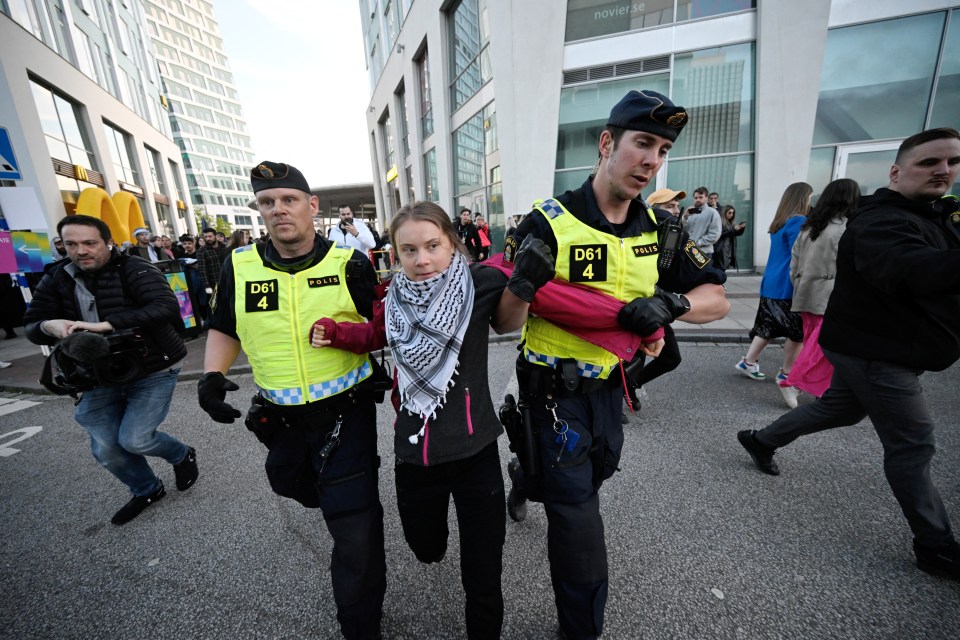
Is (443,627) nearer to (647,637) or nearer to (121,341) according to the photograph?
(647,637)

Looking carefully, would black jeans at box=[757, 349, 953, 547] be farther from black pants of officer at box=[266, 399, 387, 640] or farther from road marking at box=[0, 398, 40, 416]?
road marking at box=[0, 398, 40, 416]

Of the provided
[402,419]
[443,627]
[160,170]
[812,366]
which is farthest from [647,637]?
[160,170]

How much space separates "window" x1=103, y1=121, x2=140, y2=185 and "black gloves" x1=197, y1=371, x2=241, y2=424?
78.8 feet

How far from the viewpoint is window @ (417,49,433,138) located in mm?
16734

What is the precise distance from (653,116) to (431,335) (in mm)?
1160

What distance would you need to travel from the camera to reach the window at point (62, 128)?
13266mm

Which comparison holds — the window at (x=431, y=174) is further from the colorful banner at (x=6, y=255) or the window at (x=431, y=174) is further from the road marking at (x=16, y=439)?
the road marking at (x=16, y=439)

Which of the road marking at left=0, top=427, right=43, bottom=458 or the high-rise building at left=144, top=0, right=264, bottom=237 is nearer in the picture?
the road marking at left=0, top=427, right=43, bottom=458

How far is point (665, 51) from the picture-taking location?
30.4ft

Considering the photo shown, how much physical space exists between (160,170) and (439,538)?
33.5 meters

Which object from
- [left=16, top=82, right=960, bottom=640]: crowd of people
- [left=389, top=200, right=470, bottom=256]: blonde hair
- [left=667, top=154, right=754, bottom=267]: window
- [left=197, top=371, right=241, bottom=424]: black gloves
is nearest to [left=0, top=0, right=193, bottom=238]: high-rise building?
[left=197, top=371, right=241, bottom=424]: black gloves

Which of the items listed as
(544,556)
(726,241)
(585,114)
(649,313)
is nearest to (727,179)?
(726,241)

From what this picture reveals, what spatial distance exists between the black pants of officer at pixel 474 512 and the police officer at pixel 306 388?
0.82 feet

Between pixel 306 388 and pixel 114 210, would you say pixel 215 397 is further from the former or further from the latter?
pixel 114 210
